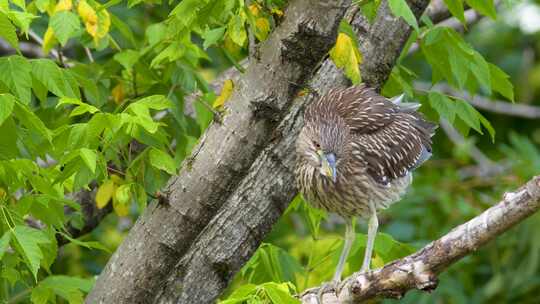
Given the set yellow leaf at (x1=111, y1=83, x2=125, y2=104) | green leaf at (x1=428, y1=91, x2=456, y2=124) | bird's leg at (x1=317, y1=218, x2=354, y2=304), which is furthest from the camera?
yellow leaf at (x1=111, y1=83, x2=125, y2=104)

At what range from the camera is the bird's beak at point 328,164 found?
15.8 feet

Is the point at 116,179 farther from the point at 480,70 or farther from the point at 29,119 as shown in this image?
the point at 480,70

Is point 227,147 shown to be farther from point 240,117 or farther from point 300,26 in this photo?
point 300,26

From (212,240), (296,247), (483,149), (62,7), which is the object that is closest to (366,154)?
(212,240)

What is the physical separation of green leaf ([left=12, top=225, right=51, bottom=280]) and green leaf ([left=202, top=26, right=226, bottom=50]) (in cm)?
115

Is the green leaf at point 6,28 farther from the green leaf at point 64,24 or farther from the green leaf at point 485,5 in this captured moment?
the green leaf at point 485,5

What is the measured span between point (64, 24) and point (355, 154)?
4.93 ft

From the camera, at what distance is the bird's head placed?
4.76m

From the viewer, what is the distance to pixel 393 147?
16.9 feet

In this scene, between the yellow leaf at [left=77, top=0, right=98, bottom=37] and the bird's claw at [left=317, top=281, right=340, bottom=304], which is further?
the yellow leaf at [left=77, top=0, right=98, bottom=37]

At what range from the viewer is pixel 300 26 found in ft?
12.8

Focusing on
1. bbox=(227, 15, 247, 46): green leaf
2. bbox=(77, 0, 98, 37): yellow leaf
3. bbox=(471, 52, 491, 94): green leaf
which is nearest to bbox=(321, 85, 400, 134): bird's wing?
bbox=(471, 52, 491, 94): green leaf

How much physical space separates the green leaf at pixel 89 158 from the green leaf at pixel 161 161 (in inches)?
16.7

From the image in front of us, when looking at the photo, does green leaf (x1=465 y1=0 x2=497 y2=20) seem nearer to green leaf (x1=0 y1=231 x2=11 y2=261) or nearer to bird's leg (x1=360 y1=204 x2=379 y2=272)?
bird's leg (x1=360 y1=204 x2=379 y2=272)
